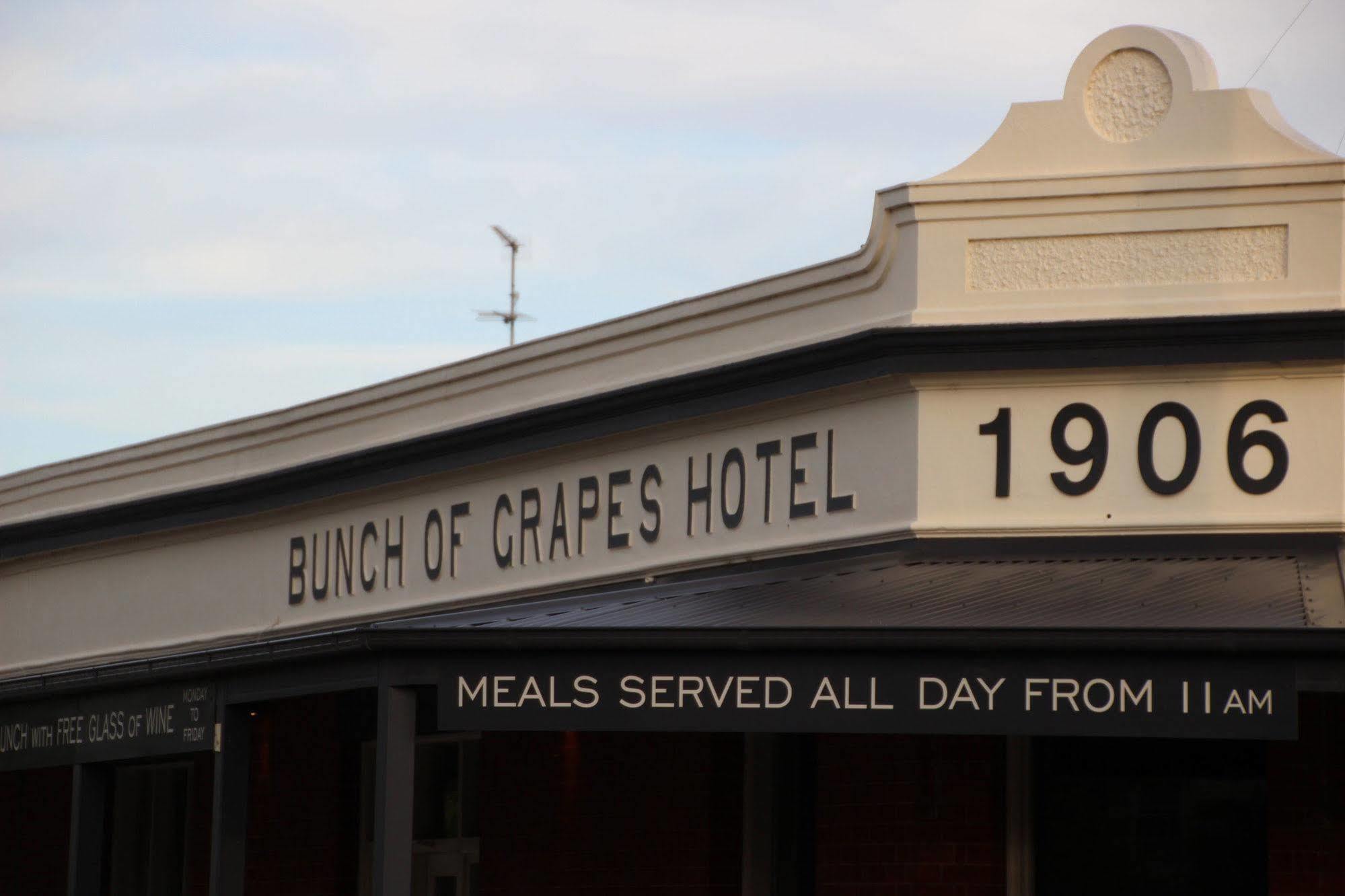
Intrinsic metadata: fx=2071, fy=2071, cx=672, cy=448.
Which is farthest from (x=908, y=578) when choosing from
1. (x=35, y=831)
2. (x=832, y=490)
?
(x=35, y=831)

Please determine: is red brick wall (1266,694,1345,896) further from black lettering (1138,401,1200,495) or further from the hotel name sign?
black lettering (1138,401,1200,495)

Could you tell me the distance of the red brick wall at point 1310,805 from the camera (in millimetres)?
9922

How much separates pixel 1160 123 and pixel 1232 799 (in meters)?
3.51

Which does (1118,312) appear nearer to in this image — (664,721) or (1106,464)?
(1106,464)

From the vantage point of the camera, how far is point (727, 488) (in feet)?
39.0

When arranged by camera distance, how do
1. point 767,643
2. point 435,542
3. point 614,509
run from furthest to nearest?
point 435,542 < point 614,509 < point 767,643

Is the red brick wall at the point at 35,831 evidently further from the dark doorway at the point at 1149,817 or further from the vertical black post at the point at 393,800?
the dark doorway at the point at 1149,817

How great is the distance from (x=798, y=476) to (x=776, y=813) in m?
1.90

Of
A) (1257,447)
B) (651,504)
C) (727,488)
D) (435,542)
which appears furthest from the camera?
(435,542)

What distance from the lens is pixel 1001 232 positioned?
36.1ft

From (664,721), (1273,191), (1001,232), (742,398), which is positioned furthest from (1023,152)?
(664,721)

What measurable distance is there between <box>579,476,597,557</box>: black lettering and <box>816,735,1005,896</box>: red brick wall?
2300 mm

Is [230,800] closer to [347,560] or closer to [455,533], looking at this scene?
[455,533]

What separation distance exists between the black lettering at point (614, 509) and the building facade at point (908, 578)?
0.02 m
